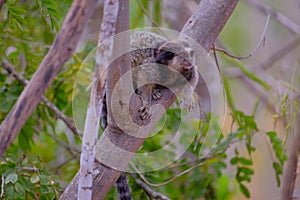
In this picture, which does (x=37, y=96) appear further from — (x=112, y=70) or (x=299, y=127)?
(x=299, y=127)

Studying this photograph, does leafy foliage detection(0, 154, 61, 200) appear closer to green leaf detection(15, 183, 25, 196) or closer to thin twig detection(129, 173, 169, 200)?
green leaf detection(15, 183, 25, 196)

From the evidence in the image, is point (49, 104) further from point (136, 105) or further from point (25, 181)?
point (136, 105)

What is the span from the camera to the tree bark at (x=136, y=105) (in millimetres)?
1651

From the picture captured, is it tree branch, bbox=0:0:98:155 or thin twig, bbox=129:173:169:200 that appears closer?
tree branch, bbox=0:0:98:155

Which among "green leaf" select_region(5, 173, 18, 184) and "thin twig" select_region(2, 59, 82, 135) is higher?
"thin twig" select_region(2, 59, 82, 135)

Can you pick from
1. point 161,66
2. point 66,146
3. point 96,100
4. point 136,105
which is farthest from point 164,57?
point 66,146

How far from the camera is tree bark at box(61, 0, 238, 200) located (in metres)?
1.65

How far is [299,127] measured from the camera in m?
1.55

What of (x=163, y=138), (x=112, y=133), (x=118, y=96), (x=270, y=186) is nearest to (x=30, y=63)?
(x=163, y=138)

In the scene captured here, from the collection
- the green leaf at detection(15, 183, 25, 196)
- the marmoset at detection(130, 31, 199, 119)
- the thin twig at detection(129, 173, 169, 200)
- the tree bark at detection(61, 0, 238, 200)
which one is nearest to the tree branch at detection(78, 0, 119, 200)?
the tree bark at detection(61, 0, 238, 200)

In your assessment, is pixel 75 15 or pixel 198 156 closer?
pixel 75 15

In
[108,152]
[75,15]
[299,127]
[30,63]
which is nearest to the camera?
[75,15]

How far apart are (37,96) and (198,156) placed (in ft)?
4.58

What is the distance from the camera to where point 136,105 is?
1.59 metres
